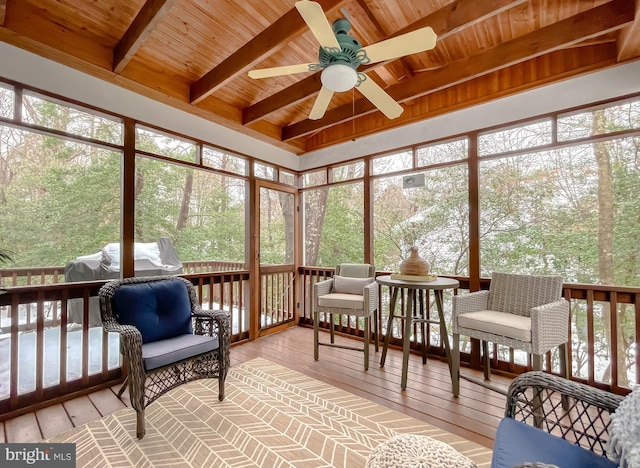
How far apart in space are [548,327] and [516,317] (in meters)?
0.31

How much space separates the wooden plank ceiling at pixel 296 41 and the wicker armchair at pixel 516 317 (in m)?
1.87

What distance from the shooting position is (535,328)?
79.2 inches

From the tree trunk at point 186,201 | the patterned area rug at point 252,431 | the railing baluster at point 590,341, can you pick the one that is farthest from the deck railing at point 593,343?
the tree trunk at point 186,201

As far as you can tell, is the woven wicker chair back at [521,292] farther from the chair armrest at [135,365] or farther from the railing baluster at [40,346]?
the railing baluster at [40,346]

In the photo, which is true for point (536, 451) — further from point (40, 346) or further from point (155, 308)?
point (40, 346)

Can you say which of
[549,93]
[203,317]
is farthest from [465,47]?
[203,317]

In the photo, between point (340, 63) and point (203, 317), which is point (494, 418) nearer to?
point (203, 317)

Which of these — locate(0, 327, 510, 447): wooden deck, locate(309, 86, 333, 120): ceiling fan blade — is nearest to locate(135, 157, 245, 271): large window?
locate(0, 327, 510, 447): wooden deck

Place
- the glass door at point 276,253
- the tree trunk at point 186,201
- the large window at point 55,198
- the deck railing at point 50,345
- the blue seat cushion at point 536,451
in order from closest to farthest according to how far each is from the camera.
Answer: the blue seat cushion at point 536,451 → the deck railing at point 50,345 → the large window at point 55,198 → the tree trunk at point 186,201 → the glass door at point 276,253

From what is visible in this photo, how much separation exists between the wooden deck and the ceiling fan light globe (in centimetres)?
231

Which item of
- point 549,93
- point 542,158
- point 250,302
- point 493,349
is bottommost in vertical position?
point 493,349

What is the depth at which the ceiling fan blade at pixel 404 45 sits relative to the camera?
58.6 inches

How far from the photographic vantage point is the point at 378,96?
199cm

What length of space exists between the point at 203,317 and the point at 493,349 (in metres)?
2.82
